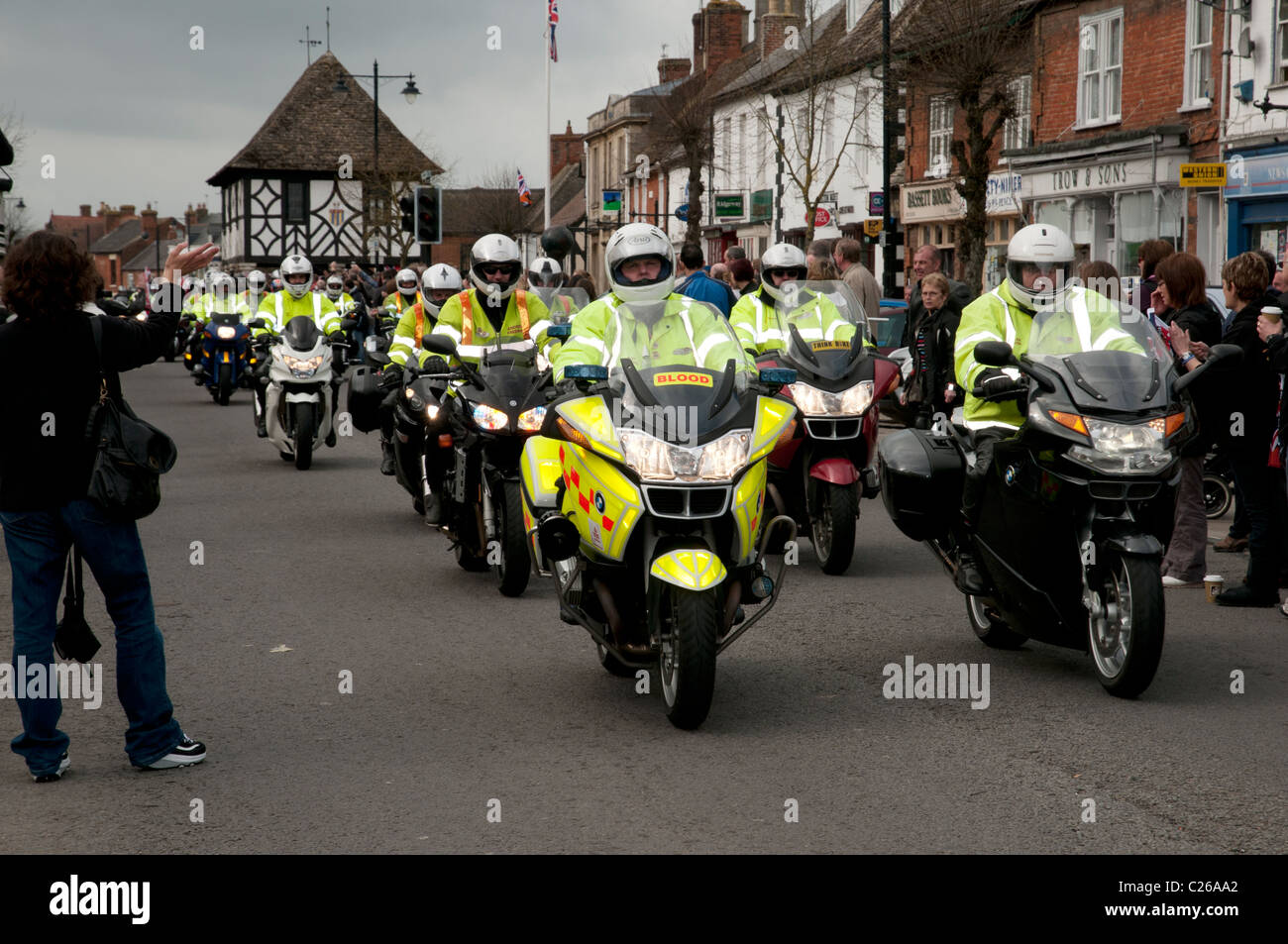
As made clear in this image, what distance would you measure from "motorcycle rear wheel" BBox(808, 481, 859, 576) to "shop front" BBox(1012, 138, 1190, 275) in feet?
59.5

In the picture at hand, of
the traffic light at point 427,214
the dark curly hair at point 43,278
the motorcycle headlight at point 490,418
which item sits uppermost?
the traffic light at point 427,214

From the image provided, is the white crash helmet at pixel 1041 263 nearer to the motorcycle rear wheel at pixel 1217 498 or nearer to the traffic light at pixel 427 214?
the motorcycle rear wheel at pixel 1217 498

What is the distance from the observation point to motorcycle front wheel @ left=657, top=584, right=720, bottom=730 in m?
6.14

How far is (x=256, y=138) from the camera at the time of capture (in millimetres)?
73312

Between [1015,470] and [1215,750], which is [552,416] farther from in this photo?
[1215,750]

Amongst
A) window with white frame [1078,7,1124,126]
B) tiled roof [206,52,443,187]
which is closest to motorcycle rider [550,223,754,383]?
window with white frame [1078,7,1124,126]

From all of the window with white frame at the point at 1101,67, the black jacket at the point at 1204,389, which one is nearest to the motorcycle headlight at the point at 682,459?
the black jacket at the point at 1204,389

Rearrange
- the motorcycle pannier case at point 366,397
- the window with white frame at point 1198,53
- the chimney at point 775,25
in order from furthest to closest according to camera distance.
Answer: the chimney at point 775,25, the window with white frame at point 1198,53, the motorcycle pannier case at point 366,397

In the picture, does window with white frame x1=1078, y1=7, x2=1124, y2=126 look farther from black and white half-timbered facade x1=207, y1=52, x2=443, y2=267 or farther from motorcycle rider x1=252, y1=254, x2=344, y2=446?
black and white half-timbered facade x1=207, y1=52, x2=443, y2=267

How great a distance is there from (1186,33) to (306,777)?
24.7 m

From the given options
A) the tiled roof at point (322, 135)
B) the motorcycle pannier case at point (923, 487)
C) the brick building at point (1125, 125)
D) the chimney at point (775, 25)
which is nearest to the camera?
the motorcycle pannier case at point (923, 487)

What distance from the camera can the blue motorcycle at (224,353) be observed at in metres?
26.3

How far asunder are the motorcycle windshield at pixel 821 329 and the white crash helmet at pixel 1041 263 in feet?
8.58

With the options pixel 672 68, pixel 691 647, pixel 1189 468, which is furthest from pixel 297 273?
pixel 672 68
